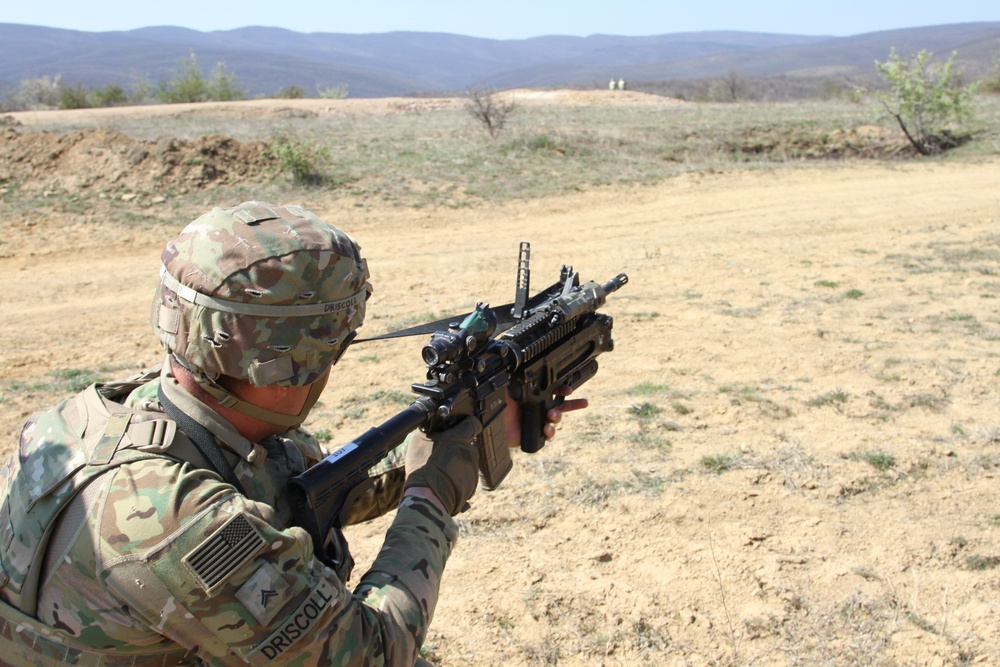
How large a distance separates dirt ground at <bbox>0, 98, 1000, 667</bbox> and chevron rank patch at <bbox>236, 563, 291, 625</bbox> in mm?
1782

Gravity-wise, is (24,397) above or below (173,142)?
below

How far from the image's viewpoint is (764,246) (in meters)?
10.4

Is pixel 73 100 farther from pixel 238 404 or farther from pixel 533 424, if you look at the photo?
pixel 238 404

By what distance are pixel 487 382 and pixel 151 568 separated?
137 cm

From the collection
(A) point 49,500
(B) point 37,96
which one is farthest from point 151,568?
(B) point 37,96

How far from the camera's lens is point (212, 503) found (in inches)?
65.0

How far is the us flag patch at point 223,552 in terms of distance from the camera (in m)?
1.58

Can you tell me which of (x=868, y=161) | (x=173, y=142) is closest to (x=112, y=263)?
(x=173, y=142)

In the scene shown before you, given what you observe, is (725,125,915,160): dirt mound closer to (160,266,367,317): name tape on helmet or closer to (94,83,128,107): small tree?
(160,266,367,317): name tape on helmet

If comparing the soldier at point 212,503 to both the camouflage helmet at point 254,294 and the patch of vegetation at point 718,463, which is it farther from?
the patch of vegetation at point 718,463

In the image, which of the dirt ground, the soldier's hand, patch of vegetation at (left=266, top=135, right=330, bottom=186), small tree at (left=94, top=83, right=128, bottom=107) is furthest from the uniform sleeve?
small tree at (left=94, top=83, right=128, bottom=107)

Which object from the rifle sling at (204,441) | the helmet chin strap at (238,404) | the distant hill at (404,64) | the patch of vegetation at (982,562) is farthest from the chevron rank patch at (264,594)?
the distant hill at (404,64)

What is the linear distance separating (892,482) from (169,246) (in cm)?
391

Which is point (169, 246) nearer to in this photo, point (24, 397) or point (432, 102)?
point (24, 397)
